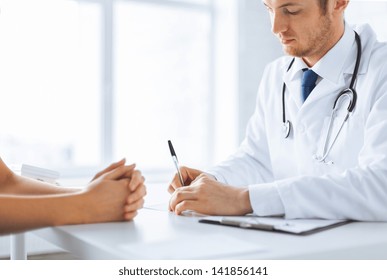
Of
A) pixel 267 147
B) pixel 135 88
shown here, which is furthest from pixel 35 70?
pixel 267 147

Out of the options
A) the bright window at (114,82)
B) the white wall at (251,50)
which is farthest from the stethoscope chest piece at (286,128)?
the white wall at (251,50)

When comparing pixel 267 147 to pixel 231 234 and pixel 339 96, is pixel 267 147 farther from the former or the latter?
pixel 231 234

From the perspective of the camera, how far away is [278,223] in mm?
1124

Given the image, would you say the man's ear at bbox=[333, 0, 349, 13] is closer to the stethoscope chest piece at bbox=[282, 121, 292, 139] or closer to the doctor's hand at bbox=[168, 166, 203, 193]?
the stethoscope chest piece at bbox=[282, 121, 292, 139]

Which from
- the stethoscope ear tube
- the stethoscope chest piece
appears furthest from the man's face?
the stethoscope chest piece

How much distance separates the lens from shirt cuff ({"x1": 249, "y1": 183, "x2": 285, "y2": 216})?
4.09 feet

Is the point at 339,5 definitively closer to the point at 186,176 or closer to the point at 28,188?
the point at 186,176

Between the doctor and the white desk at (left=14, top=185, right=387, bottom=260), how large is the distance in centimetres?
10

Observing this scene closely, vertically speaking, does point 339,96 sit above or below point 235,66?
below

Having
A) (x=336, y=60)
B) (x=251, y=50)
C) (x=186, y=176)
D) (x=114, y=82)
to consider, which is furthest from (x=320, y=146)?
(x=251, y=50)

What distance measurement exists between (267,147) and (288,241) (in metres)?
0.92

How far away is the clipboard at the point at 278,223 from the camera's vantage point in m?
1.04

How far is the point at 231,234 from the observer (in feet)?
3.31
